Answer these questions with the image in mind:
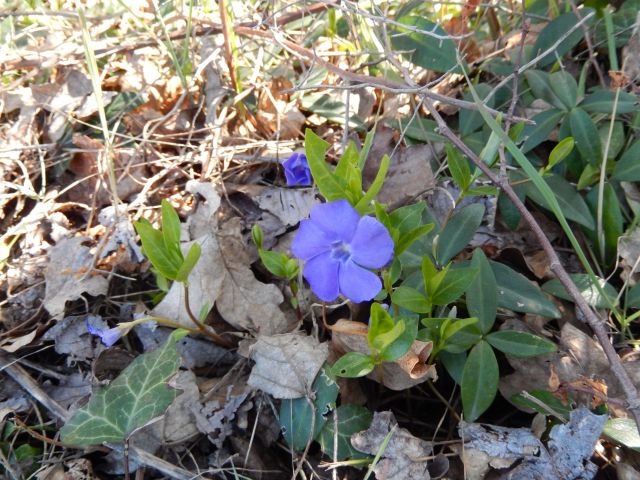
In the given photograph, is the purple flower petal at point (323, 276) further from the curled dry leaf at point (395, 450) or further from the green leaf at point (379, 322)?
the curled dry leaf at point (395, 450)

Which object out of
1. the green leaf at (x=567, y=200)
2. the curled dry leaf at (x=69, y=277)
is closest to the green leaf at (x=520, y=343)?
the green leaf at (x=567, y=200)

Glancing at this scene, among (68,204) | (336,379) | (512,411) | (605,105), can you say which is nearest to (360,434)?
(336,379)

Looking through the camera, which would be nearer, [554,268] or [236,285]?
[554,268]

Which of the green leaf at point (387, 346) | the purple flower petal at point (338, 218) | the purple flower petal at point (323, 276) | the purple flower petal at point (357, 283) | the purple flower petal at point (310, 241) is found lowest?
the green leaf at point (387, 346)

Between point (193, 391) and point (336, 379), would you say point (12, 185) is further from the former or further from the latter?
point (336, 379)

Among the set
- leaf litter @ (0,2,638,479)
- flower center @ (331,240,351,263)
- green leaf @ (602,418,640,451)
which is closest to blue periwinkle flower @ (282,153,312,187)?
leaf litter @ (0,2,638,479)

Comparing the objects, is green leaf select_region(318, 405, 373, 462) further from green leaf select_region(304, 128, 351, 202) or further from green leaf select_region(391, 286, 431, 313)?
green leaf select_region(304, 128, 351, 202)
